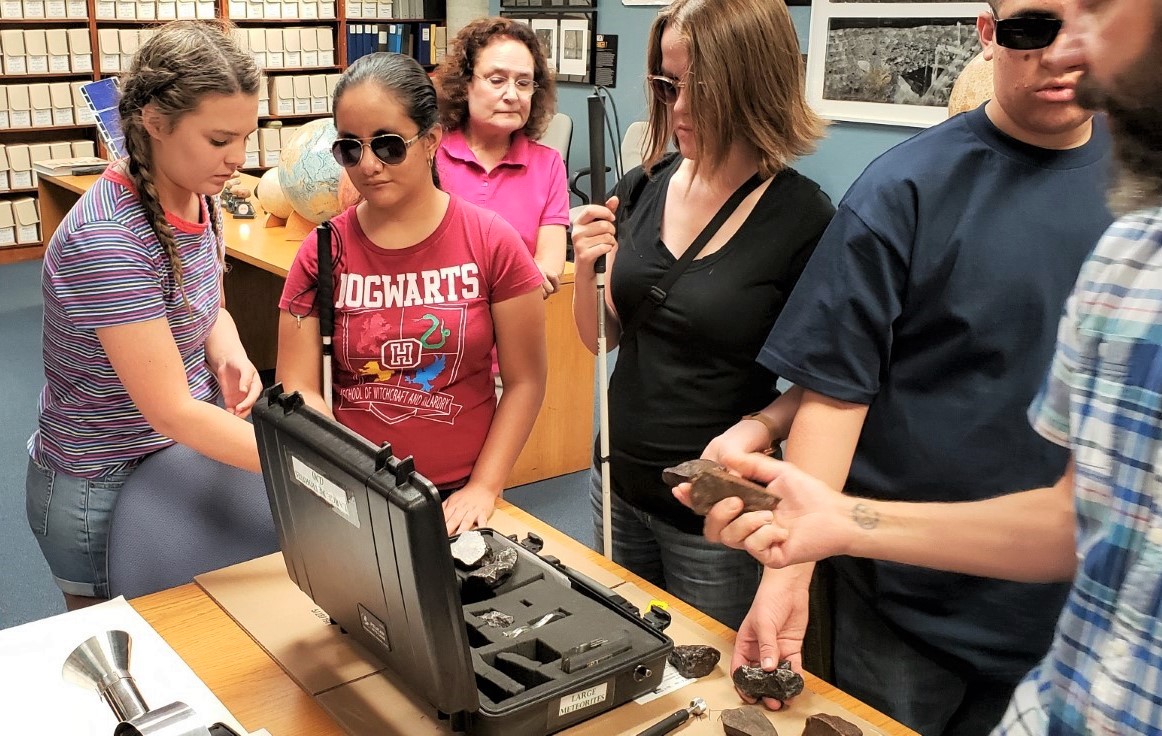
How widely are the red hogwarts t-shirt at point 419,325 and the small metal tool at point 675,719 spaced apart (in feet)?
2.48

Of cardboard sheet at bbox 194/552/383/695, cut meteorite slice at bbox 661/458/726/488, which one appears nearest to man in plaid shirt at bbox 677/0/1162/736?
cut meteorite slice at bbox 661/458/726/488

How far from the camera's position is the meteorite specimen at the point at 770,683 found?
1.31m

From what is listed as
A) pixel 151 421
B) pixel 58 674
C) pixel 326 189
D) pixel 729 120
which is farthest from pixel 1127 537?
pixel 326 189

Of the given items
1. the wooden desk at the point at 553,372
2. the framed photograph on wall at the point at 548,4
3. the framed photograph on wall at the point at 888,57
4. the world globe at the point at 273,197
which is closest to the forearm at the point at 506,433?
the wooden desk at the point at 553,372

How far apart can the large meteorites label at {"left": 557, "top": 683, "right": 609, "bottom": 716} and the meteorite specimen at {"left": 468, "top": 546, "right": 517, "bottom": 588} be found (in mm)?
237

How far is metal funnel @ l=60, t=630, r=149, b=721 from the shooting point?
1147mm

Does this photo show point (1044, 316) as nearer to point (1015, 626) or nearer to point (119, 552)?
point (1015, 626)

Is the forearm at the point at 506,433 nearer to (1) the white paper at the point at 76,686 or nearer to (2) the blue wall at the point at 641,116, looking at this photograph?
(1) the white paper at the point at 76,686

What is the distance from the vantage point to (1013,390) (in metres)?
1.37

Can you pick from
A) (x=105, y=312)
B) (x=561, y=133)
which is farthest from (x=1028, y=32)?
(x=561, y=133)

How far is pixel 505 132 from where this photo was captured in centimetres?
306

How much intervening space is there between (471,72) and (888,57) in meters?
2.67

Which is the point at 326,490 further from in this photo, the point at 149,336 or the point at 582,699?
the point at 149,336

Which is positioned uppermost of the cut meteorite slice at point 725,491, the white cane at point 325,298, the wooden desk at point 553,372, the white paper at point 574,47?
the white paper at point 574,47
